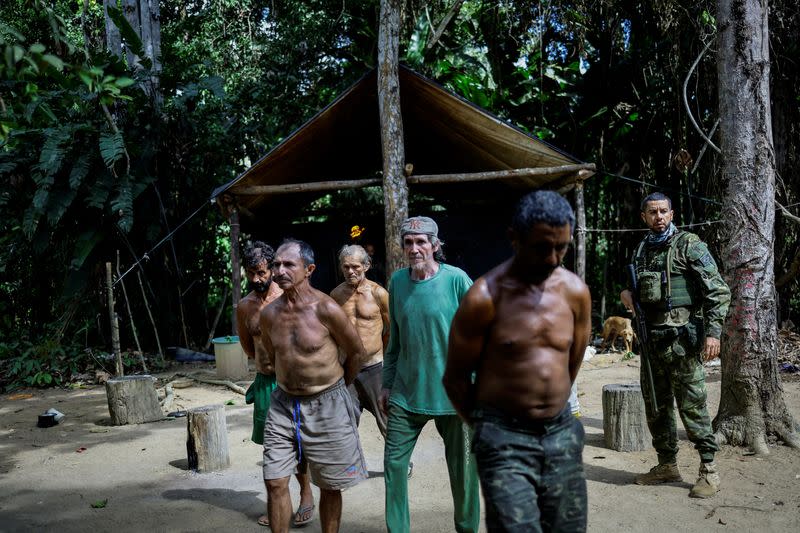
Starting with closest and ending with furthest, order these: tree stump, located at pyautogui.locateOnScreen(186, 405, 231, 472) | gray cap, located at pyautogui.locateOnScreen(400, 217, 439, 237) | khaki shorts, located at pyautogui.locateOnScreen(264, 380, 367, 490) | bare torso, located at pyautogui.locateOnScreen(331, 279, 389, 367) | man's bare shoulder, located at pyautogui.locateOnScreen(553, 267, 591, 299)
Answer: man's bare shoulder, located at pyautogui.locateOnScreen(553, 267, 591, 299), khaki shorts, located at pyautogui.locateOnScreen(264, 380, 367, 490), gray cap, located at pyautogui.locateOnScreen(400, 217, 439, 237), bare torso, located at pyautogui.locateOnScreen(331, 279, 389, 367), tree stump, located at pyautogui.locateOnScreen(186, 405, 231, 472)

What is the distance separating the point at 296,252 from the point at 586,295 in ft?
5.50

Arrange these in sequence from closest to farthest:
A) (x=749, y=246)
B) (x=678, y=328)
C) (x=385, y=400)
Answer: (x=385, y=400) < (x=678, y=328) < (x=749, y=246)

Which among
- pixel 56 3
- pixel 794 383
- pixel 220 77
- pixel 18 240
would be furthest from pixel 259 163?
pixel 56 3

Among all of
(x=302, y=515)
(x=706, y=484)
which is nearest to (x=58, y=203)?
(x=302, y=515)

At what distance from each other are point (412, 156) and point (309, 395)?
799cm

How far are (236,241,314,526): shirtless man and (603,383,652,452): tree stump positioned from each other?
2.74 m

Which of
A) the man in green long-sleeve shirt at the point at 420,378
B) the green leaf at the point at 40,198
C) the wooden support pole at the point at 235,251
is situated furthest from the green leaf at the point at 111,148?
the man in green long-sleeve shirt at the point at 420,378

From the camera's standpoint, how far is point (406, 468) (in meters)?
3.55

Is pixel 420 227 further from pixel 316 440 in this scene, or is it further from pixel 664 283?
pixel 664 283

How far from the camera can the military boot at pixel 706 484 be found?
457 centimetres

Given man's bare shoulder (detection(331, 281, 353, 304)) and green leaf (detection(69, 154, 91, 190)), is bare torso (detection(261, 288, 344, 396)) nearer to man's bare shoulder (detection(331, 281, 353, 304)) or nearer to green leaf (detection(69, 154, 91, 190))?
man's bare shoulder (detection(331, 281, 353, 304))

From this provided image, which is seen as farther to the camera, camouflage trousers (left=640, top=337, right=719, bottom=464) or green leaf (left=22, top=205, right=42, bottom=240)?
green leaf (left=22, top=205, right=42, bottom=240)

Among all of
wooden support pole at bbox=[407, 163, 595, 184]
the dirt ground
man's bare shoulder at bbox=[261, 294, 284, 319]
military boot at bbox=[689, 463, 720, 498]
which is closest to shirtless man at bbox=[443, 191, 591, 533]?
man's bare shoulder at bbox=[261, 294, 284, 319]

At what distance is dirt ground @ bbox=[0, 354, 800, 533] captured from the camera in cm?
437
